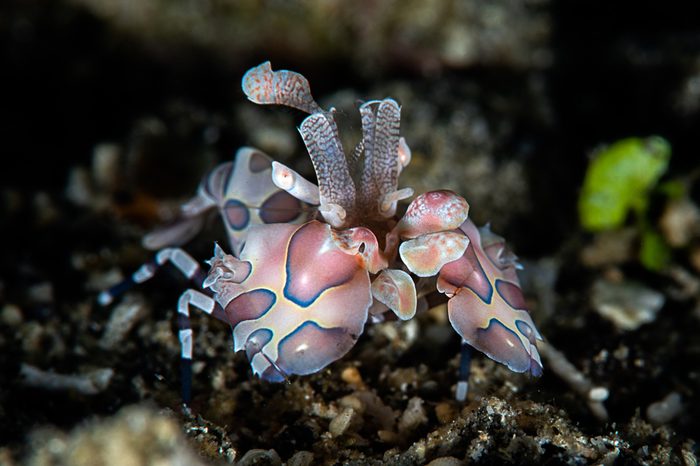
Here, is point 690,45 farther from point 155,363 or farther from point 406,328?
point 155,363

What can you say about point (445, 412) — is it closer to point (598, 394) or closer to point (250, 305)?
point (598, 394)

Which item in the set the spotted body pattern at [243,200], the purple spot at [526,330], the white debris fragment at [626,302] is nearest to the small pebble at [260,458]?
the spotted body pattern at [243,200]

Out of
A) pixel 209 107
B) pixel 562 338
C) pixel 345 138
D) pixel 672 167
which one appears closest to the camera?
pixel 345 138

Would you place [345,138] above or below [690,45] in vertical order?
above

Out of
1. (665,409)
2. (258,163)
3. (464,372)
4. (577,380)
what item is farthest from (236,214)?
(665,409)

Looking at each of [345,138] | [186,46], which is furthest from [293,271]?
[186,46]

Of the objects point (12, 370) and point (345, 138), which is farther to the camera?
point (12, 370)

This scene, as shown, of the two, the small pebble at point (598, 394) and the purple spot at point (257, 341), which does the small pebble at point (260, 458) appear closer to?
the purple spot at point (257, 341)
